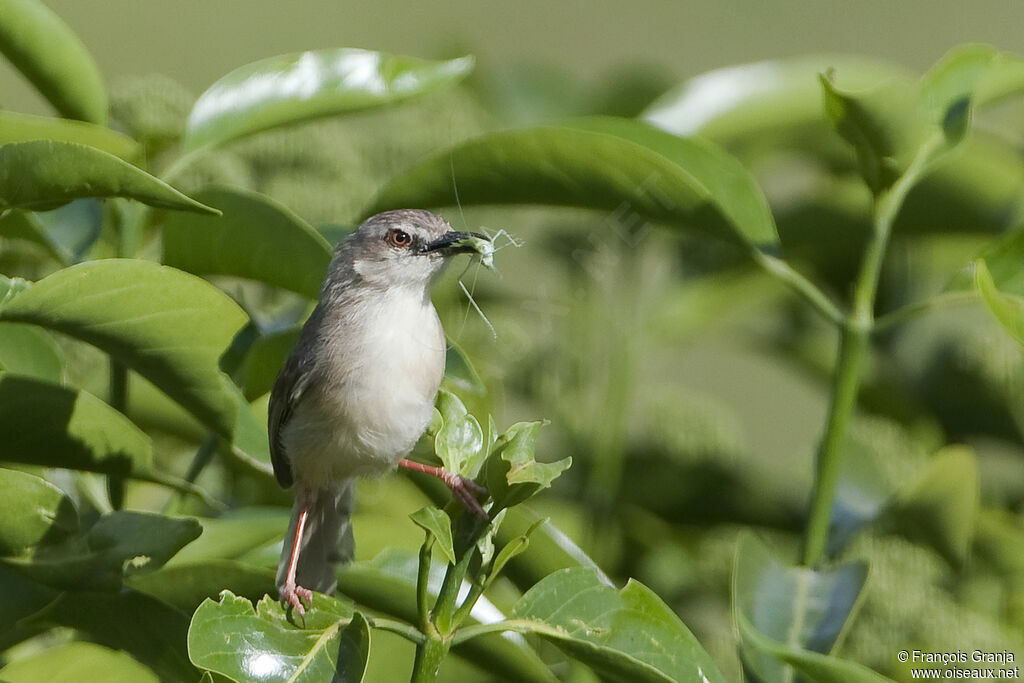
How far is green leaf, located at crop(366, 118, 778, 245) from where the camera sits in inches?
73.6

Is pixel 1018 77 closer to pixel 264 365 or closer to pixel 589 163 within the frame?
pixel 589 163

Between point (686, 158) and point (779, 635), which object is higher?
point (686, 158)

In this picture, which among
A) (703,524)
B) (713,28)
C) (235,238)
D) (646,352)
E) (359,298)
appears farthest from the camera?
(713,28)

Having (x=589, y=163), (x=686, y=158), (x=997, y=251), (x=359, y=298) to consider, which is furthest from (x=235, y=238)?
(x=997, y=251)

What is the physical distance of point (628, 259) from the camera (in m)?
3.06

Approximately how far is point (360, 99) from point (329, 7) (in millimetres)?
8785

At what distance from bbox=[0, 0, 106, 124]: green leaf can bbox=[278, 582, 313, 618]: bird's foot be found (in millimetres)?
866

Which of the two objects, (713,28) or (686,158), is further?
(713,28)

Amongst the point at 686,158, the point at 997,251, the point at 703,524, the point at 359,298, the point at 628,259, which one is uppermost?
the point at 686,158

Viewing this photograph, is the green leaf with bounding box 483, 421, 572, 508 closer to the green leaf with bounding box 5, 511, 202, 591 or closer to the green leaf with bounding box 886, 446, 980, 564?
the green leaf with bounding box 5, 511, 202, 591

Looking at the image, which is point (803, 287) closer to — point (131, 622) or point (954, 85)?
point (954, 85)

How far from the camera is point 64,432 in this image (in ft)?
5.44

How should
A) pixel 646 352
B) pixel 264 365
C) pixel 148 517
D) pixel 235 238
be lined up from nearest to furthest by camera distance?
1. pixel 148 517
2. pixel 235 238
3. pixel 264 365
4. pixel 646 352

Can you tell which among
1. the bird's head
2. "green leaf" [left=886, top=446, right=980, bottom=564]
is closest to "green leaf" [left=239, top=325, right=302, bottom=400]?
the bird's head
